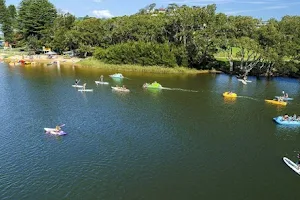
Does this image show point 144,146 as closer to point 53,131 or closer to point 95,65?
point 53,131

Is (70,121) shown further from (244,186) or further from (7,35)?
(7,35)

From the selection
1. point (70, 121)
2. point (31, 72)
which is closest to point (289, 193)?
point (70, 121)

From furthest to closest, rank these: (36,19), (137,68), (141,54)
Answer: (36,19), (141,54), (137,68)

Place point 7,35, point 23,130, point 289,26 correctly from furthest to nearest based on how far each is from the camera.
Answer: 1. point 7,35
2. point 289,26
3. point 23,130

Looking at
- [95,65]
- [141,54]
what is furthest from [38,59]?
[141,54]

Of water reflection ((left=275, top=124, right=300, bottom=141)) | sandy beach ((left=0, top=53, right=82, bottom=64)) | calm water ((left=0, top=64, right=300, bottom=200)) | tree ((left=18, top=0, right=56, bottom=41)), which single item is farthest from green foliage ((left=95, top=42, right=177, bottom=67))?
water reflection ((left=275, top=124, right=300, bottom=141))
